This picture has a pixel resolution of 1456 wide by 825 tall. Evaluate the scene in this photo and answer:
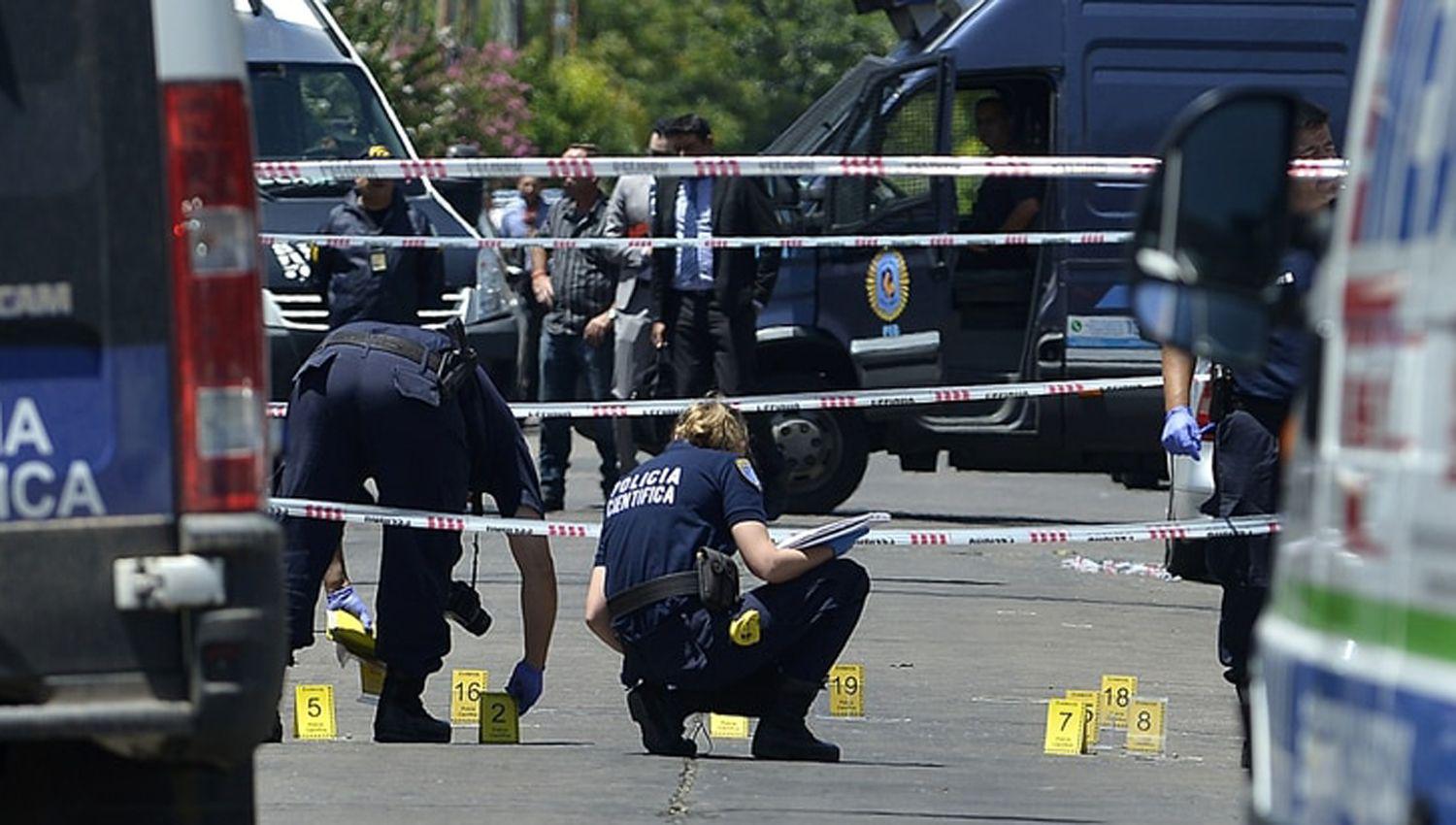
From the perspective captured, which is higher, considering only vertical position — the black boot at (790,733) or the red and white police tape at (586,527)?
the red and white police tape at (586,527)

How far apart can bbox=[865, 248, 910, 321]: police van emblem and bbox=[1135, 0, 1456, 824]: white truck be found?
404 inches

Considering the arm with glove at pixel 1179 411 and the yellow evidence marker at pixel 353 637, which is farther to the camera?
the yellow evidence marker at pixel 353 637

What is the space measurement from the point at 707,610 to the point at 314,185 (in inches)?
302

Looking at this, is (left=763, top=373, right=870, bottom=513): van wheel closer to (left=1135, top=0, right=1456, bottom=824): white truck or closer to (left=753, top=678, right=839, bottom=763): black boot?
(left=753, top=678, right=839, bottom=763): black boot

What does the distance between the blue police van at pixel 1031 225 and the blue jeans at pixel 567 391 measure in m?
0.88

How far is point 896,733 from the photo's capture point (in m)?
8.80

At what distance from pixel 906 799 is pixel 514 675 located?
158 centimetres

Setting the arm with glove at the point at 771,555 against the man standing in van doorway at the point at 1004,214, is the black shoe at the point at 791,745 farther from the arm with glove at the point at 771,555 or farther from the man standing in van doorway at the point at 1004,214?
the man standing in van doorway at the point at 1004,214

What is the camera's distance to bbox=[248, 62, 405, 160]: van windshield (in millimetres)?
15992

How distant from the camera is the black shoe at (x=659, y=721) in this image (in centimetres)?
825

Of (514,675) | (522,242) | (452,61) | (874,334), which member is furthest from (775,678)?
(452,61)

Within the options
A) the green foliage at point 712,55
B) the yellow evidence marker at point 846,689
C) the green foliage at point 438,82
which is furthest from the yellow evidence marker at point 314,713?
the green foliage at point 712,55

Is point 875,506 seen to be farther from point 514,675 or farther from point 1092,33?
point 514,675

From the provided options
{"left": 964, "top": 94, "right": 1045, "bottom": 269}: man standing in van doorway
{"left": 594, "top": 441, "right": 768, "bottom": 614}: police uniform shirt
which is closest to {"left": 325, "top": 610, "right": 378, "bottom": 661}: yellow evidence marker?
{"left": 594, "top": 441, "right": 768, "bottom": 614}: police uniform shirt
